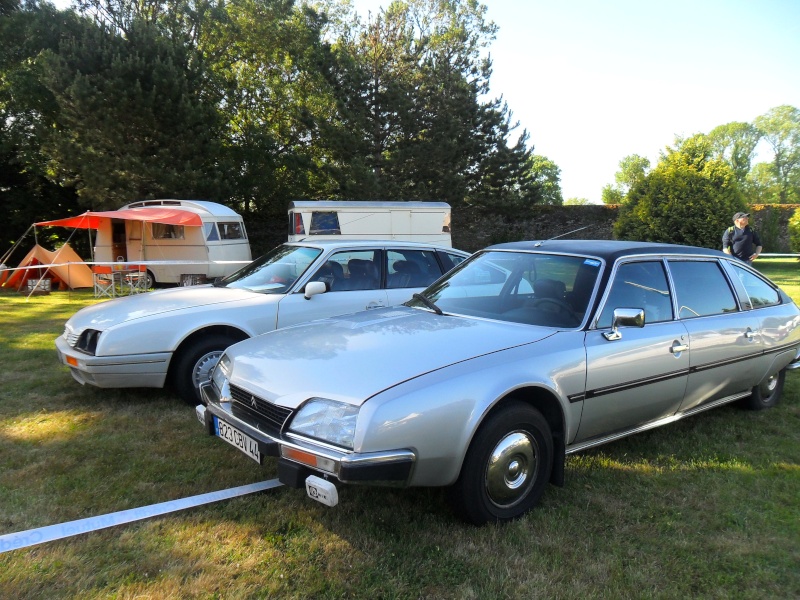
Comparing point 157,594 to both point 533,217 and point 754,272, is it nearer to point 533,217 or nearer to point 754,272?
point 754,272

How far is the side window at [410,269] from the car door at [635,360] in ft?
Result: 8.18

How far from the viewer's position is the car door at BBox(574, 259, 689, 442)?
10.8ft

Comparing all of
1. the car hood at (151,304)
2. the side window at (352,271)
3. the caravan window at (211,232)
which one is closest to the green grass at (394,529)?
the car hood at (151,304)

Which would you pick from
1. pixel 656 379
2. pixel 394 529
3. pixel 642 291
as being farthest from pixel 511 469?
pixel 642 291

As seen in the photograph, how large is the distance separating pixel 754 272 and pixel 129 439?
5.28m

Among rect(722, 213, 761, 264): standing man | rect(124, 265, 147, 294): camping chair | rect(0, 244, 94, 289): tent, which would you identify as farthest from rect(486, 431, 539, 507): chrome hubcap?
rect(0, 244, 94, 289): tent

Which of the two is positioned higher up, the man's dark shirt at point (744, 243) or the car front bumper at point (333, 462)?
the man's dark shirt at point (744, 243)

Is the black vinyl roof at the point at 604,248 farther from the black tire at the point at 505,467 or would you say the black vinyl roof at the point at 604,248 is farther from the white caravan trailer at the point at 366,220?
the white caravan trailer at the point at 366,220

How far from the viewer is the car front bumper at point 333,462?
2440 mm

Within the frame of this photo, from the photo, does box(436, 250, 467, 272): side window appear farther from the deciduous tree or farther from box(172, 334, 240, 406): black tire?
the deciduous tree

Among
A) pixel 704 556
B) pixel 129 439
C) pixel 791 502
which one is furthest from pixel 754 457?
pixel 129 439

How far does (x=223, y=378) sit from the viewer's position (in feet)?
11.1

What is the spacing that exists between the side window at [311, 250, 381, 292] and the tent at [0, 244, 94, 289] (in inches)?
461

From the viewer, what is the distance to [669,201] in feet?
61.9
